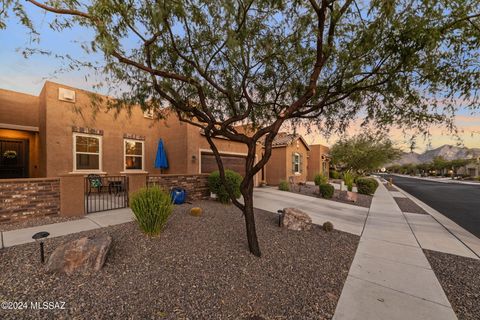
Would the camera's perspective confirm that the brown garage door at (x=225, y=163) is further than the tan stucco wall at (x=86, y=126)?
Yes

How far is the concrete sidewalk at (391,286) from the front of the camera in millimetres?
2785

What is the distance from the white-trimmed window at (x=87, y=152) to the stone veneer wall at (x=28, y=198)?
4.63 m

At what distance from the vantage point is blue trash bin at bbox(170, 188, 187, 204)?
821 cm

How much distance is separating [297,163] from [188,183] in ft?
46.7

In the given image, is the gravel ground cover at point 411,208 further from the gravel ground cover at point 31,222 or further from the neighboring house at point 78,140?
the gravel ground cover at point 31,222

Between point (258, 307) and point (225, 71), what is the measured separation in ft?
16.2

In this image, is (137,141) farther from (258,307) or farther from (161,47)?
(258,307)

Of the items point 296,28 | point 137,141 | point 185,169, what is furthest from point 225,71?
point 137,141


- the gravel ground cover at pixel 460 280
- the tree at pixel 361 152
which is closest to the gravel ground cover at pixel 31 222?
the gravel ground cover at pixel 460 280

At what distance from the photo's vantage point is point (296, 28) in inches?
172

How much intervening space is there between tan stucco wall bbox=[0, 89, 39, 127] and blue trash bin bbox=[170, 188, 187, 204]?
9.77 m

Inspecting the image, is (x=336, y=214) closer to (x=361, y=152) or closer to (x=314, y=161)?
(x=361, y=152)

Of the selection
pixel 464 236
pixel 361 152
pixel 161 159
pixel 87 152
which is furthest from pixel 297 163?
pixel 87 152

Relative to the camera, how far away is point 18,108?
1079 cm
